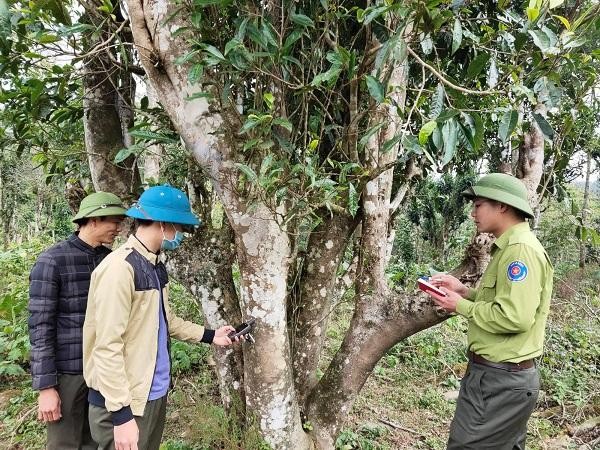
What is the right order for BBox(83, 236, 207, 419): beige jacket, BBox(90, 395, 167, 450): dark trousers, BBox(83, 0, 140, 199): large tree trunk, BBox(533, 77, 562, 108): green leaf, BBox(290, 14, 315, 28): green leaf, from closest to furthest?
1. BBox(533, 77, 562, 108): green leaf
2. BBox(290, 14, 315, 28): green leaf
3. BBox(83, 236, 207, 419): beige jacket
4. BBox(90, 395, 167, 450): dark trousers
5. BBox(83, 0, 140, 199): large tree trunk

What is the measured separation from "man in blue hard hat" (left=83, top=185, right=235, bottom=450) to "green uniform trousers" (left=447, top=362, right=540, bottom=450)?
1.52 meters

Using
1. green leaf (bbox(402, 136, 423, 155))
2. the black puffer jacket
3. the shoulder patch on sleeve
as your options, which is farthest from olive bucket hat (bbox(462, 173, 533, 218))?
the black puffer jacket

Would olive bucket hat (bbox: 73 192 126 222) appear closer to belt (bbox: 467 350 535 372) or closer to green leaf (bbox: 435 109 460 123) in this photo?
green leaf (bbox: 435 109 460 123)

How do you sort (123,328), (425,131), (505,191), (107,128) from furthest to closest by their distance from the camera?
(107,128) → (505,191) → (123,328) → (425,131)

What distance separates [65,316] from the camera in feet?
7.09

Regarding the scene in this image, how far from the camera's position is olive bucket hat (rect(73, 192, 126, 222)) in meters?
2.16

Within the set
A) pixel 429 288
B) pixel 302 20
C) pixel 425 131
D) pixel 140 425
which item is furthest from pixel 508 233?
pixel 140 425

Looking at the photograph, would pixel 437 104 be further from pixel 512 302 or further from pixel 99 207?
pixel 99 207

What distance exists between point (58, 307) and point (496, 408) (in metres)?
2.27

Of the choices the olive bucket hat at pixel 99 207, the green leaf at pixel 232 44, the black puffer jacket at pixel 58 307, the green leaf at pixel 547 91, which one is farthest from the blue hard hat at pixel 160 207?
the green leaf at pixel 547 91

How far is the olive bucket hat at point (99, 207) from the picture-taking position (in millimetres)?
2164

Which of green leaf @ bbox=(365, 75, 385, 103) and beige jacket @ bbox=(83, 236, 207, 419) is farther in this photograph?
beige jacket @ bbox=(83, 236, 207, 419)

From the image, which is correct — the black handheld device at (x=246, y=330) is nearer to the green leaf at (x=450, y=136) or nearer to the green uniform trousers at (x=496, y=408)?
→ the green uniform trousers at (x=496, y=408)

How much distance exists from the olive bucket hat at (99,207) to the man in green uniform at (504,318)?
172cm
